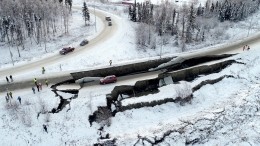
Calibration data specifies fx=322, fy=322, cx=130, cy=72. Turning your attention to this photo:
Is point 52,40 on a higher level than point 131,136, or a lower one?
higher

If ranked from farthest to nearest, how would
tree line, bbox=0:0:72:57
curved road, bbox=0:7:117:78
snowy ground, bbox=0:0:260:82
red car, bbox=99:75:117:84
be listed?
1. tree line, bbox=0:0:72:57
2. snowy ground, bbox=0:0:260:82
3. curved road, bbox=0:7:117:78
4. red car, bbox=99:75:117:84

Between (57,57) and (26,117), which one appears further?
(57,57)

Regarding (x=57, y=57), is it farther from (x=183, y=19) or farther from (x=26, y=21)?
(x=183, y=19)

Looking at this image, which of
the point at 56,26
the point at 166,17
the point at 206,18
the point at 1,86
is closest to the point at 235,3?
the point at 206,18

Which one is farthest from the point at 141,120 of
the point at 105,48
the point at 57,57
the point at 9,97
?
the point at 57,57

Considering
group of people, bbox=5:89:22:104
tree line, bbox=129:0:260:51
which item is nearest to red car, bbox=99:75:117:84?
group of people, bbox=5:89:22:104

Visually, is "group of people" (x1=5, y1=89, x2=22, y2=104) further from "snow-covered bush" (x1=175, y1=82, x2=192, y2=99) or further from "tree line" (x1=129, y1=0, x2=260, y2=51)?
"tree line" (x1=129, y1=0, x2=260, y2=51)

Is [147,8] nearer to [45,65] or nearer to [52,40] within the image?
[52,40]

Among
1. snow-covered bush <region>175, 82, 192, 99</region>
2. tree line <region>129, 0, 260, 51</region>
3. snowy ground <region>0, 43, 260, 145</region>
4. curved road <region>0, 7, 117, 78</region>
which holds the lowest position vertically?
snowy ground <region>0, 43, 260, 145</region>
